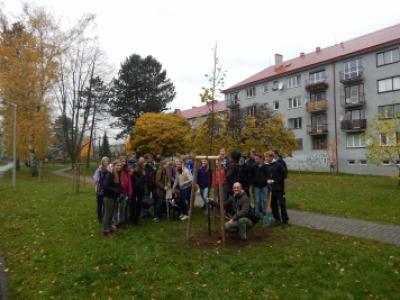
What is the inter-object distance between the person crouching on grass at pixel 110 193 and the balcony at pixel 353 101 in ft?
104

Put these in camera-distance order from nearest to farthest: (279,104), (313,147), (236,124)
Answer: (236,124), (313,147), (279,104)

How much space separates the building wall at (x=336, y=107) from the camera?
3269cm

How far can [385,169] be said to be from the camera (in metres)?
31.2

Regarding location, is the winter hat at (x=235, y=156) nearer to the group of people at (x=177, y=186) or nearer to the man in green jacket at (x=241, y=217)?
the group of people at (x=177, y=186)

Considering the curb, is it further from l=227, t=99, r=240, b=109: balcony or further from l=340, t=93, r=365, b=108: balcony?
l=227, t=99, r=240, b=109: balcony

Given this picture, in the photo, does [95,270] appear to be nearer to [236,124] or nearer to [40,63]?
[236,124]

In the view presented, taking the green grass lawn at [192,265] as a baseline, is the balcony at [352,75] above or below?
above

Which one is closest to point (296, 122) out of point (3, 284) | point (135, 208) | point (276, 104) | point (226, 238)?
point (276, 104)

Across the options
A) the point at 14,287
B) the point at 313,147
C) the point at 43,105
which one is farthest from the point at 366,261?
the point at 313,147

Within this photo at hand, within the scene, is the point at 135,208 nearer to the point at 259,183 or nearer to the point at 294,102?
the point at 259,183

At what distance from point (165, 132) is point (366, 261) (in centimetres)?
3114

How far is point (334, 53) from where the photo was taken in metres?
38.7

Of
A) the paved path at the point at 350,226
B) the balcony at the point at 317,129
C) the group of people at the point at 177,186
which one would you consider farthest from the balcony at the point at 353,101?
the group of people at the point at 177,186

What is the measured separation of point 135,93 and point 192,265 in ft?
135
